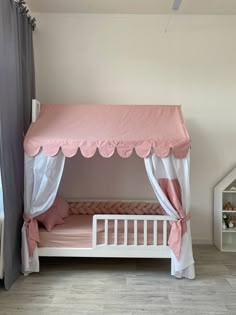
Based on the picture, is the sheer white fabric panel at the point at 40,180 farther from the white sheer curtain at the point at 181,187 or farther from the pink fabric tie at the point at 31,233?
the white sheer curtain at the point at 181,187

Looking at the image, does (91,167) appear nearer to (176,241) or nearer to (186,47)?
(176,241)

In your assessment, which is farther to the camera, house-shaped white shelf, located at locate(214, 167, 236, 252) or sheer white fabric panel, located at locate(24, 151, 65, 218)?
house-shaped white shelf, located at locate(214, 167, 236, 252)

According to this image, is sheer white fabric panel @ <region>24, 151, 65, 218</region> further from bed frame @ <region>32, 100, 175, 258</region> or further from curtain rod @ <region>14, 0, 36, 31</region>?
curtain rod @ <region>14, 0, 36, 31</region>

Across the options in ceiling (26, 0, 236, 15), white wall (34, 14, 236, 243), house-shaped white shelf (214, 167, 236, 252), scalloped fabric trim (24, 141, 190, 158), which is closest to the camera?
scalloped fabric trim (24, 141, 190, 158)

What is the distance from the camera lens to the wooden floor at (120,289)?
7.90 ft

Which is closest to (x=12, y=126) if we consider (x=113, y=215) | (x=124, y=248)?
(x=113, y=215)

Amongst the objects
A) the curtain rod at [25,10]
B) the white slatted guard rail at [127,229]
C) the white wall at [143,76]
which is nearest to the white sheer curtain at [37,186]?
the white slatted guard rail at [127,229]

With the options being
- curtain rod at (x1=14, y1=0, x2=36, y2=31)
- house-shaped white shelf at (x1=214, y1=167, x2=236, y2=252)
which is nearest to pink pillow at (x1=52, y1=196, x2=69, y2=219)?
house-shaped white shelf at (x1=214, y1=167, x2=236, y2=252)

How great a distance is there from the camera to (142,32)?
3984mm

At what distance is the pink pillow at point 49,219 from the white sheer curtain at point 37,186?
150 mm

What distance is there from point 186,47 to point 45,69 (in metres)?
1.92

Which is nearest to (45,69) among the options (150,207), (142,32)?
(142,32)

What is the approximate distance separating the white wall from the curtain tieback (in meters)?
1.10

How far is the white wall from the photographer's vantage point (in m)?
3.98
